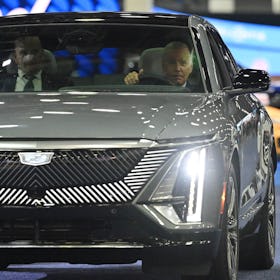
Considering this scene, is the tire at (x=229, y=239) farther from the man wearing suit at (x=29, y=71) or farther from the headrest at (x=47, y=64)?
the headrest at (x=47, y=64)

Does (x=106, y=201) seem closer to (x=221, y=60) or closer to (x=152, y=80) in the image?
(x=152, y=80)

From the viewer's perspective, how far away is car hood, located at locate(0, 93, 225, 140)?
5.35 metres

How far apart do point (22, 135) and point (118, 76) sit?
1357 millimetres

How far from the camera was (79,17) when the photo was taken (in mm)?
6926

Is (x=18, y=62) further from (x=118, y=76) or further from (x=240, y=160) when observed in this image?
(x=240, y=160)

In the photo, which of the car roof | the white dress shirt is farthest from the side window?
the white dress shirt

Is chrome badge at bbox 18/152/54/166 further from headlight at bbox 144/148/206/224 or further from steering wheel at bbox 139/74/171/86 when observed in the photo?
steering wheel at bbox 139/74/171/86

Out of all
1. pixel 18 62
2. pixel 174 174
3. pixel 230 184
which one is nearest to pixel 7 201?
pixel 174 174

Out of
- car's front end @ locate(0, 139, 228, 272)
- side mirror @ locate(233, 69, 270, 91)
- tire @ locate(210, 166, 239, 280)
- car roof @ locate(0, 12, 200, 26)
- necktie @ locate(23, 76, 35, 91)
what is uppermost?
car roof @ locate(0, 12, 200, 26)

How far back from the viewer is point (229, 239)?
5902 millimetres

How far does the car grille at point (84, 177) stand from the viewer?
5.25 meters

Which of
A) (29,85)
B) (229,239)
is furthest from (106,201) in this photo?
(29,85)

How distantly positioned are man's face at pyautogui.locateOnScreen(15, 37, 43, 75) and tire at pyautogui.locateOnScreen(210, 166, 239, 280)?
1.53 m

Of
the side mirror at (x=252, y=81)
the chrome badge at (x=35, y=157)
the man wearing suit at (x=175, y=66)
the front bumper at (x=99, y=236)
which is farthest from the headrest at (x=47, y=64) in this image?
the front bumper at (x=99, y=236)
